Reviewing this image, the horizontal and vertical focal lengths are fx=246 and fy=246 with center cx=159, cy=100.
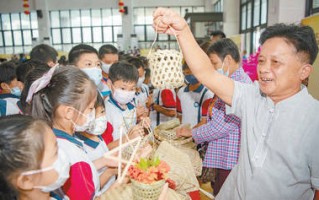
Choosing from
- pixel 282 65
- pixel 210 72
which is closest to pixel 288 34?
pixel 282 65

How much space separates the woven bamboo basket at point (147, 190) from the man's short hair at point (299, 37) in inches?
36.1

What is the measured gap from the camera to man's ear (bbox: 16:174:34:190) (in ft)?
3.22

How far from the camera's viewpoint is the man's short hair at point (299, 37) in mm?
1200

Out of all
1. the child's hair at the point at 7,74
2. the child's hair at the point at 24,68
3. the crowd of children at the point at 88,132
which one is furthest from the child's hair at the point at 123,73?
the child's hair at the point at 7,74

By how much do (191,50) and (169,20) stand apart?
0.59 ft

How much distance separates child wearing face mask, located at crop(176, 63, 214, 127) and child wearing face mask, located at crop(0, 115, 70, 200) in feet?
5.49

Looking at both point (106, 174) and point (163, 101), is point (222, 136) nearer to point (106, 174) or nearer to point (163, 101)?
point (106, 174)

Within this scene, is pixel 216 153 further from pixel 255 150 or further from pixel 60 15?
pixel 60 15

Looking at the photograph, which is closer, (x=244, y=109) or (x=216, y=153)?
(x=244, y=109)

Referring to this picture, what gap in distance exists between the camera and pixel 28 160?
3.19ft

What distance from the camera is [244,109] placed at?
1.34 m

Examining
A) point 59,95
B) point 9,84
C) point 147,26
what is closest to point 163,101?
point 9,84

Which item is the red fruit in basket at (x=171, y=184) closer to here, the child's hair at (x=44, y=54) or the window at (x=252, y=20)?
the child's hair at (x=44, y=54)

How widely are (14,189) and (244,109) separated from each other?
1.15 m
